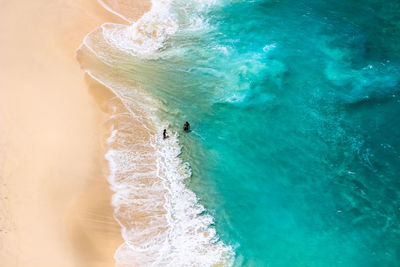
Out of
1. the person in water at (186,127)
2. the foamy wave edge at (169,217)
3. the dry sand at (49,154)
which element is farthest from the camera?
the person in water at (186,127)

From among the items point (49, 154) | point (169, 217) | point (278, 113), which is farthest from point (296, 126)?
point (49, 154)

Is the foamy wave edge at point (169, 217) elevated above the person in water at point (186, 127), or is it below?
below

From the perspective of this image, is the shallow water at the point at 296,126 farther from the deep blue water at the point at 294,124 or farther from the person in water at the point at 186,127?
the person in water at the point at 186,127

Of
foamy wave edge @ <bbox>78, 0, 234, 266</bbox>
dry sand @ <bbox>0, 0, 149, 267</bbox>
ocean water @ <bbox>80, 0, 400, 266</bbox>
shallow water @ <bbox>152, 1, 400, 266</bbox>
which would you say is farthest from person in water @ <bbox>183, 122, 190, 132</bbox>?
dry sand @ <bbox>0, 0, 149, 267</bbox>

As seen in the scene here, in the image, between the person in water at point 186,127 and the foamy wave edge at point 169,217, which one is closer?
the foamy wave edge at point 169,217

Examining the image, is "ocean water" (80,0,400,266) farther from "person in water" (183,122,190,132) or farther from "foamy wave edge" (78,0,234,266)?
"person in water" (183,122,190,132)

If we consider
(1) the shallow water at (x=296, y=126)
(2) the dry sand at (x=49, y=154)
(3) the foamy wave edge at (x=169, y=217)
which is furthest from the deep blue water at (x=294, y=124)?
(2) the dry sand at (x=49, y=154)

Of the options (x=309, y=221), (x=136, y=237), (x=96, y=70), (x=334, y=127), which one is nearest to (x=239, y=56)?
(x=334, y=127)
